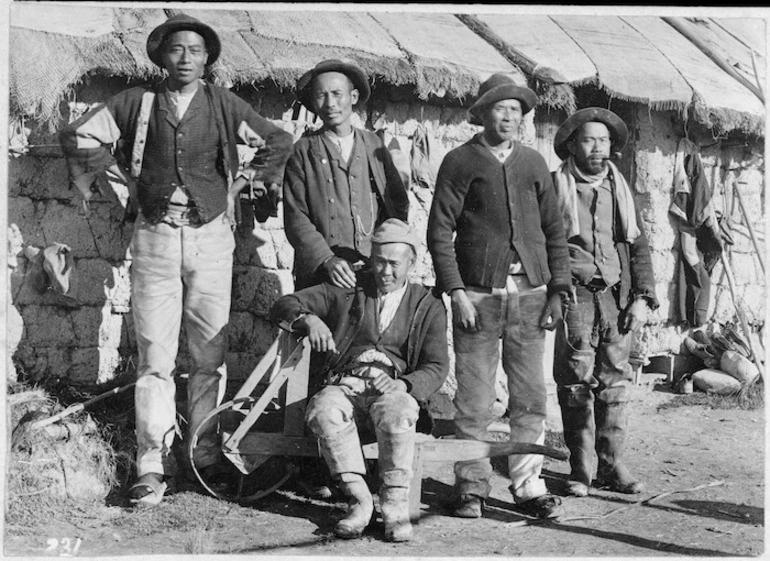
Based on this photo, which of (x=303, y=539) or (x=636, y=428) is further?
(x=636, y=428)

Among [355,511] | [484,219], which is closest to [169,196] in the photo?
[484,219]

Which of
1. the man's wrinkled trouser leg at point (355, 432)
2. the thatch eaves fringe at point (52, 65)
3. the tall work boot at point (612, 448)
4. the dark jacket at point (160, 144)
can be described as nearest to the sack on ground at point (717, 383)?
the tall work boot at point (612, 448)

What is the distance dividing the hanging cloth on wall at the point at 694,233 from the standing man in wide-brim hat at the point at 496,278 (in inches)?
112

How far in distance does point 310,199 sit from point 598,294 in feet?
5.28

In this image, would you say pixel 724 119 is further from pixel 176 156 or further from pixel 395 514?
pixel 395 514

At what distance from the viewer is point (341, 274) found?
18.6 feet

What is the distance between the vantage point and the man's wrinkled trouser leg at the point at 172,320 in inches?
232

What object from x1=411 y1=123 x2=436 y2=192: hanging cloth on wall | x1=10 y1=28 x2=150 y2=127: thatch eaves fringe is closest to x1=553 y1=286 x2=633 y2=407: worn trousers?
x1=411 y1=123 x2=436 y2=192: hanging cloth on wall

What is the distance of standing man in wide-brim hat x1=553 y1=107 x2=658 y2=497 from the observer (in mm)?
6086

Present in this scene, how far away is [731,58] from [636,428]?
288 cm

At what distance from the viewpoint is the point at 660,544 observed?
215 inches

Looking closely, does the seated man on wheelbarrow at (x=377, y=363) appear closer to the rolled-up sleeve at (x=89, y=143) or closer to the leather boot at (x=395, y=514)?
the leather boot at (x=395, y=514)

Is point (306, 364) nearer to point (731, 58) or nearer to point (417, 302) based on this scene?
point (417, 302)

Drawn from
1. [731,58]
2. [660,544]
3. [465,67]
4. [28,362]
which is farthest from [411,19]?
[660,544]
